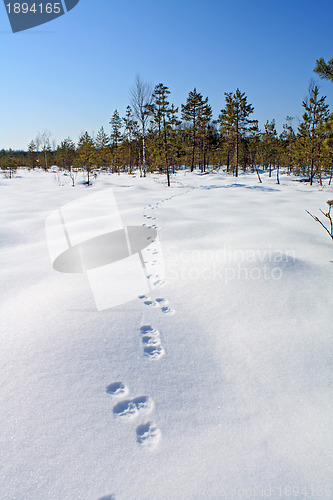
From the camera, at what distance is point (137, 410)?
5.27 ft

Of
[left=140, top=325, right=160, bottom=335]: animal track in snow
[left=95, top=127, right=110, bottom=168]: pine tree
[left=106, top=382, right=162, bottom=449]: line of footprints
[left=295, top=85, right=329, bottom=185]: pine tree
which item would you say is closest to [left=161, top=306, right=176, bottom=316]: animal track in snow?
[left=140, top=325, right=160, bottom=335]: animal track in snow

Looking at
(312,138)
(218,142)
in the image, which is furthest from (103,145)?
(312,138)

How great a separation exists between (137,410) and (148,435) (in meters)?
0.17

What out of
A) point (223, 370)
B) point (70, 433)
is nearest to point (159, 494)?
point (70, 433)

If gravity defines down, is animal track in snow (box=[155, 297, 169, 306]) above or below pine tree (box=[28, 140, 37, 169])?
below

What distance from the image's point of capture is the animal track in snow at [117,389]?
5.63 feet

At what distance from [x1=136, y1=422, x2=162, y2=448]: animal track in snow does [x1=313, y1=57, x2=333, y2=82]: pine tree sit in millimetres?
5381

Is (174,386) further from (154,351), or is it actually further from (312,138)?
(312,138)

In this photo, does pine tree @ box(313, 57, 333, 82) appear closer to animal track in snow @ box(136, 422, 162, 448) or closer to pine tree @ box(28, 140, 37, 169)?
animal track in snow @ box(136, 422, 162, 448)

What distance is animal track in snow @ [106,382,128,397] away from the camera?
1.72 metres

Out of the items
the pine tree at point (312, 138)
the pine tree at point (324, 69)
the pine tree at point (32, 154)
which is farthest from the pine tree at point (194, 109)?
the pine tree at point (32, 154)

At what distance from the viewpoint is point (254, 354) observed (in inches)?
83.0

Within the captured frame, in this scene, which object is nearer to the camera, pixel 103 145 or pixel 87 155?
pixel 87 155

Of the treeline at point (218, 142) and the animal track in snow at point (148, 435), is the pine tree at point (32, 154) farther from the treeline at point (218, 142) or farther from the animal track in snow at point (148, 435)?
the animal track in snow at point (148, 435)
